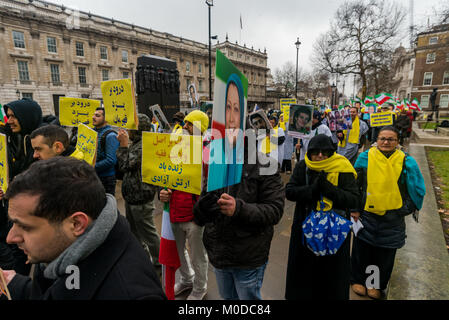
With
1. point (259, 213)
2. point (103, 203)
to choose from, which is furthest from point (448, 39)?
point (103, 203)

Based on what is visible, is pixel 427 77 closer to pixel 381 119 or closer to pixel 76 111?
pixel 381 119

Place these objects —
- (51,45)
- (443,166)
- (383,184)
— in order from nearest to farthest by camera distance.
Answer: (383,184) < (443,166) < (51,45)

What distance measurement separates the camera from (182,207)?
234cm

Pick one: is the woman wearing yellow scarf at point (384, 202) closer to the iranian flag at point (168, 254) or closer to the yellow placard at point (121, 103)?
the iranian flag at point (168, 254)

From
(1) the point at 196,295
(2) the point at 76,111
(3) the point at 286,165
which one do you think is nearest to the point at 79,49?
(3) the point at 286,165

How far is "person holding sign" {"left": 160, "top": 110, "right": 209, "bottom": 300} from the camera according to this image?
2340 millimetres

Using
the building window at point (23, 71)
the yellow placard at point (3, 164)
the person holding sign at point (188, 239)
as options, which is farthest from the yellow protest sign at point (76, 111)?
the building window at point (23, 71)

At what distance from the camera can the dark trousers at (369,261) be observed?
2431 mm

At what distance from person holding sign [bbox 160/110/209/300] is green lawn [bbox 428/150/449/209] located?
5.11 meters

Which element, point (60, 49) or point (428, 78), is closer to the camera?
point (60, 49)

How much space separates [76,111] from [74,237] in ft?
11.4

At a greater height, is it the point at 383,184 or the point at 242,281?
the point at 383,184

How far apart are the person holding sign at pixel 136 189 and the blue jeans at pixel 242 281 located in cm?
135

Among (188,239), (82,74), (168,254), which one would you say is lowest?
(168,254)
